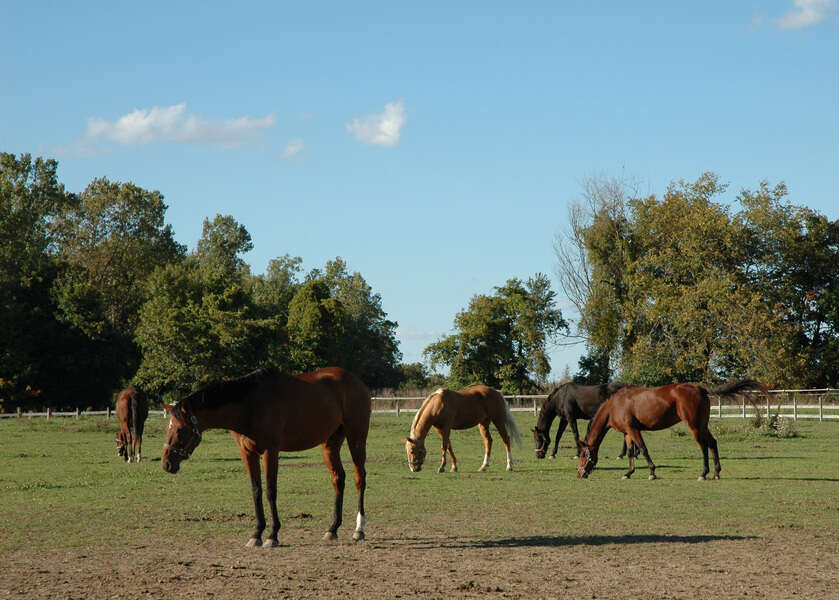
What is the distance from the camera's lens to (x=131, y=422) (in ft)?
71.6

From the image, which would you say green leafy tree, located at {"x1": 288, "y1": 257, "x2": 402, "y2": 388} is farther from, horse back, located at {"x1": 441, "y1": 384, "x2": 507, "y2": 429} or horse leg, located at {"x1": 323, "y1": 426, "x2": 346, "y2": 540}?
horse leg, located at {"x1": 323, "y1": 426, "x2": 346, "y2": 540}

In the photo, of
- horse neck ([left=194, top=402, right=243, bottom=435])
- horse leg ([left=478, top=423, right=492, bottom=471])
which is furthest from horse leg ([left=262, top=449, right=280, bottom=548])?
horse leg ([left=478, top=423, right=492, bottom=471])

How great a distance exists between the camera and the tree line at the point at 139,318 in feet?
190

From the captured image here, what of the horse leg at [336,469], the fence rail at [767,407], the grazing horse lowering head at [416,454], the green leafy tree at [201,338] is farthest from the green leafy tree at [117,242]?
the horse leg at [336,469]

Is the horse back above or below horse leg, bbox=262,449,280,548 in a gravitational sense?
above

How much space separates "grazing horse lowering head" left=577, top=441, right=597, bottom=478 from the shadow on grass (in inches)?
233

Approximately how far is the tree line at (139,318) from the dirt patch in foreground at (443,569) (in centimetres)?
4764

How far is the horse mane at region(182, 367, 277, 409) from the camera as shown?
9734 mm

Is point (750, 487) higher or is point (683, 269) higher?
point (683, 269)

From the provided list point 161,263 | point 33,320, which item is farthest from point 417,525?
point 161,263

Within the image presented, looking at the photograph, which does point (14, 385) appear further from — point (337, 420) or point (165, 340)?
point (337, 420)

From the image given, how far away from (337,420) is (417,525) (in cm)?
197

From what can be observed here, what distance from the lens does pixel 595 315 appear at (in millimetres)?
59469

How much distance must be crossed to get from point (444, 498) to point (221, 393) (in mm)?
5539
